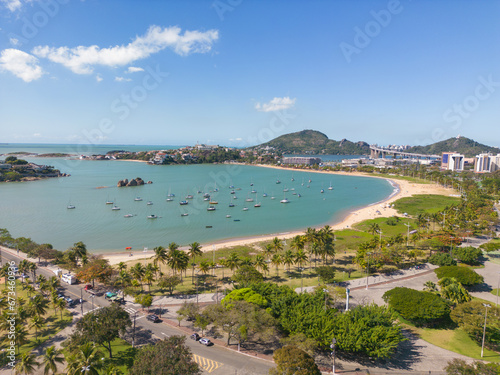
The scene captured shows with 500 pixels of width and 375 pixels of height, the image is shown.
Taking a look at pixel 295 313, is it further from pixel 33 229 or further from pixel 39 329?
pixel 33 229

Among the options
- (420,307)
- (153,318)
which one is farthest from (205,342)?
(420,307)

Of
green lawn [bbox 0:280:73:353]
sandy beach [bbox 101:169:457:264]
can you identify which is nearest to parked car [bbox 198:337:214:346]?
green lawn [bbox 0:280:73:353]

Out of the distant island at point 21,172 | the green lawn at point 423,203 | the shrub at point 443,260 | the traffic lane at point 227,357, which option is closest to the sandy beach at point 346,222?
the green lawn at point 423,203

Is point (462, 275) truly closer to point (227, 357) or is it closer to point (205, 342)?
point (227, 357)

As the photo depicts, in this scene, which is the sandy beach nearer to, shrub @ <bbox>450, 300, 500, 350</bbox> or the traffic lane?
the traffic lane

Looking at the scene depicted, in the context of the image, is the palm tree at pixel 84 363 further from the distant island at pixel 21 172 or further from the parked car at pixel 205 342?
the distant island at pixel 21 172
